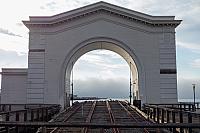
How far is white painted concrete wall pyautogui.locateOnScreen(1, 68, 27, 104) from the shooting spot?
116ft

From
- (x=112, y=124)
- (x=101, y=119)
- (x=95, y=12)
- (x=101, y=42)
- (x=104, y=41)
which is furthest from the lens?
(x=101, y=42)

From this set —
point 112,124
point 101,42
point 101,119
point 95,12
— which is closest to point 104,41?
point 101,42

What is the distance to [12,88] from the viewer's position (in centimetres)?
3531

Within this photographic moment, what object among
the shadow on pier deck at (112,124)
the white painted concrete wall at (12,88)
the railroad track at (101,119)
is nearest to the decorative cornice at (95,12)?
the white painted concrete wall at (12,88)

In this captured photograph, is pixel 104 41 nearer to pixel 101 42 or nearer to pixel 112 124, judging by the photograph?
pixel 101 42

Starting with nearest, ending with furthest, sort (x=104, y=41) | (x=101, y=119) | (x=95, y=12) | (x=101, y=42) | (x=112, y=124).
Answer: (x=112, y=124) → (x=101, y=119) → (x=104, y=41) → (x=95, y=12) → (x=101, y=42)

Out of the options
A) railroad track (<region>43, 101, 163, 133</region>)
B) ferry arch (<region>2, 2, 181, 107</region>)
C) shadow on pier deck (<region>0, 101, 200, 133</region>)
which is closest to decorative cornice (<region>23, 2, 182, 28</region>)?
ferry arch (<region>2, 2, 181, 107</region>)


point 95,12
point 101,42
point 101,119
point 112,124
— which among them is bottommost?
point 101,119

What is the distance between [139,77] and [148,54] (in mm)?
2741

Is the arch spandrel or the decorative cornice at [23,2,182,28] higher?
the decorative cornice at [23,2,182,28]

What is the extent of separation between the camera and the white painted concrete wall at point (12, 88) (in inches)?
1390

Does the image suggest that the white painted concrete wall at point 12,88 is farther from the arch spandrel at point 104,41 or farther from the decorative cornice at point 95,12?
the decorative cornice at point 95,12

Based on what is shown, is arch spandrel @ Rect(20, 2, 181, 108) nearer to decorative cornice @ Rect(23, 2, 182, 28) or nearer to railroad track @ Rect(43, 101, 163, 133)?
decorative cornice @ Rect(23, 2, 182, 28)

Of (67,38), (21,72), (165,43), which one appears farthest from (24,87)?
(165,43)
